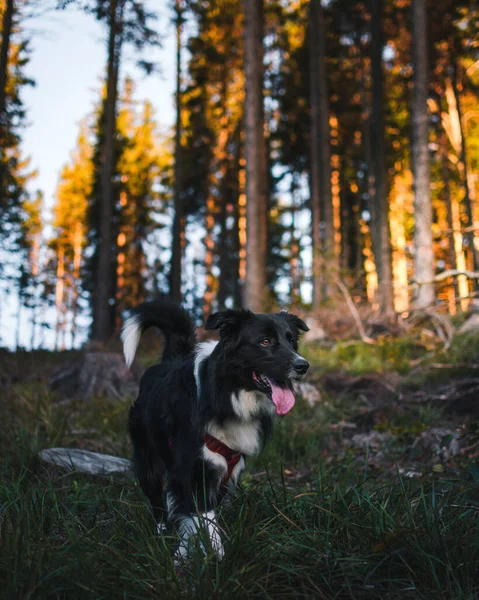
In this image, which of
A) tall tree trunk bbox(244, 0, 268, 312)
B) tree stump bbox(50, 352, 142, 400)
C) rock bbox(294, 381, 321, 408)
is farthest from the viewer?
tall tree trunk bbox(244, 0, 268, 312)

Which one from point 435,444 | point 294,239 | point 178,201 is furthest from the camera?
point 294,239

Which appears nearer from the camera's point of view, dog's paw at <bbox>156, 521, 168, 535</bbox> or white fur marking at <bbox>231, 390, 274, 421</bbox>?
dog's paw at <bbox>156, 521, 168, 535</bbox>

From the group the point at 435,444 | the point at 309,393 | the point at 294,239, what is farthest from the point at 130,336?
the point at 294,239

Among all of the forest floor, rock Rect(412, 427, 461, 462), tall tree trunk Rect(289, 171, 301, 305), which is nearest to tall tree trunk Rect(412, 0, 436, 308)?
rock Rect(412, 427, 461, 462)

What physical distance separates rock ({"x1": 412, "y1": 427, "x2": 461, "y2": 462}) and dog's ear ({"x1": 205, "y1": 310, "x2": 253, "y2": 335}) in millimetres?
2855

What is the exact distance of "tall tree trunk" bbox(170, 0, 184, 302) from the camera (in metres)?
19.7

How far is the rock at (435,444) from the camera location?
546cm

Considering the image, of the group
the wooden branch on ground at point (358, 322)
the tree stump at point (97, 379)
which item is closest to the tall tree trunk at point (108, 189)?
the tree stump at point (97, 379)

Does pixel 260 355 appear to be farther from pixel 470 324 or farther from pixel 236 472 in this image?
pixel 470 324

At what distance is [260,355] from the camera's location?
3.54 m

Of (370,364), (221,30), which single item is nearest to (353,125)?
(221,30)

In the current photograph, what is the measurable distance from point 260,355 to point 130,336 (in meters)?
1.19

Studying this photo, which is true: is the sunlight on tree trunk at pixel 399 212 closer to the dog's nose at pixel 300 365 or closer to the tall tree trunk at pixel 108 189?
the tall tree trunk at pixel 108 189

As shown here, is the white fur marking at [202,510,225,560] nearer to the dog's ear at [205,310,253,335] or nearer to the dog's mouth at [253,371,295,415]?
the dog's mouth at [253,371,295,415]
